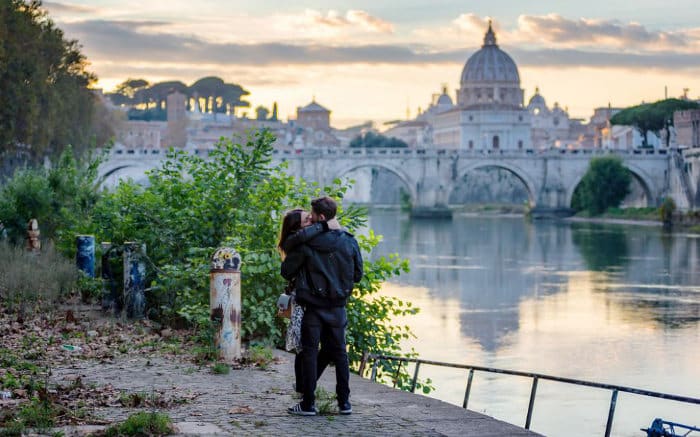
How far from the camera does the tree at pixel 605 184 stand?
7344 cm

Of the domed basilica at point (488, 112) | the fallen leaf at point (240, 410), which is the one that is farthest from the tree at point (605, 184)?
the fallen leaf at point (240, 410)

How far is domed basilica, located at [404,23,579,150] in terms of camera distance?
138m

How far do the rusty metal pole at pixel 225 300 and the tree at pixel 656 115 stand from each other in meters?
81.6

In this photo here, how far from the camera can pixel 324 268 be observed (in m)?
7.75

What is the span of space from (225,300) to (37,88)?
1086 inches

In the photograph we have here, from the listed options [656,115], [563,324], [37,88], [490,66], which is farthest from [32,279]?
[490,66]

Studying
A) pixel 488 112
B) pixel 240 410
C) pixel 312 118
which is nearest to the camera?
pixel 240 410

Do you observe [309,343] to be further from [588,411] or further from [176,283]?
[588,411]

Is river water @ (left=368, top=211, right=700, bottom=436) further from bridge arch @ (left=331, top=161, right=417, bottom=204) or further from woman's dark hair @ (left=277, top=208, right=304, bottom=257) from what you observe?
bridge arch @ (left=331, top=161, right=417, bottom=204)

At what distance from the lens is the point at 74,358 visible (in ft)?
31.9

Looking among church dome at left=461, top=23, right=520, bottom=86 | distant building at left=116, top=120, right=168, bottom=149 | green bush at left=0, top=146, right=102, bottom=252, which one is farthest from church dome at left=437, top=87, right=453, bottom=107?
green bush at left=0, top=146, right=102, bottom=252

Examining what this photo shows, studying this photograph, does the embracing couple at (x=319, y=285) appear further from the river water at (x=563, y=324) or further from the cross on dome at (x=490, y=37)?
the cross on dome at (x=490, y=37)

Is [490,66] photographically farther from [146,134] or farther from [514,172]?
[514,172]

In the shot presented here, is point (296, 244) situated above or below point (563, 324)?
above
